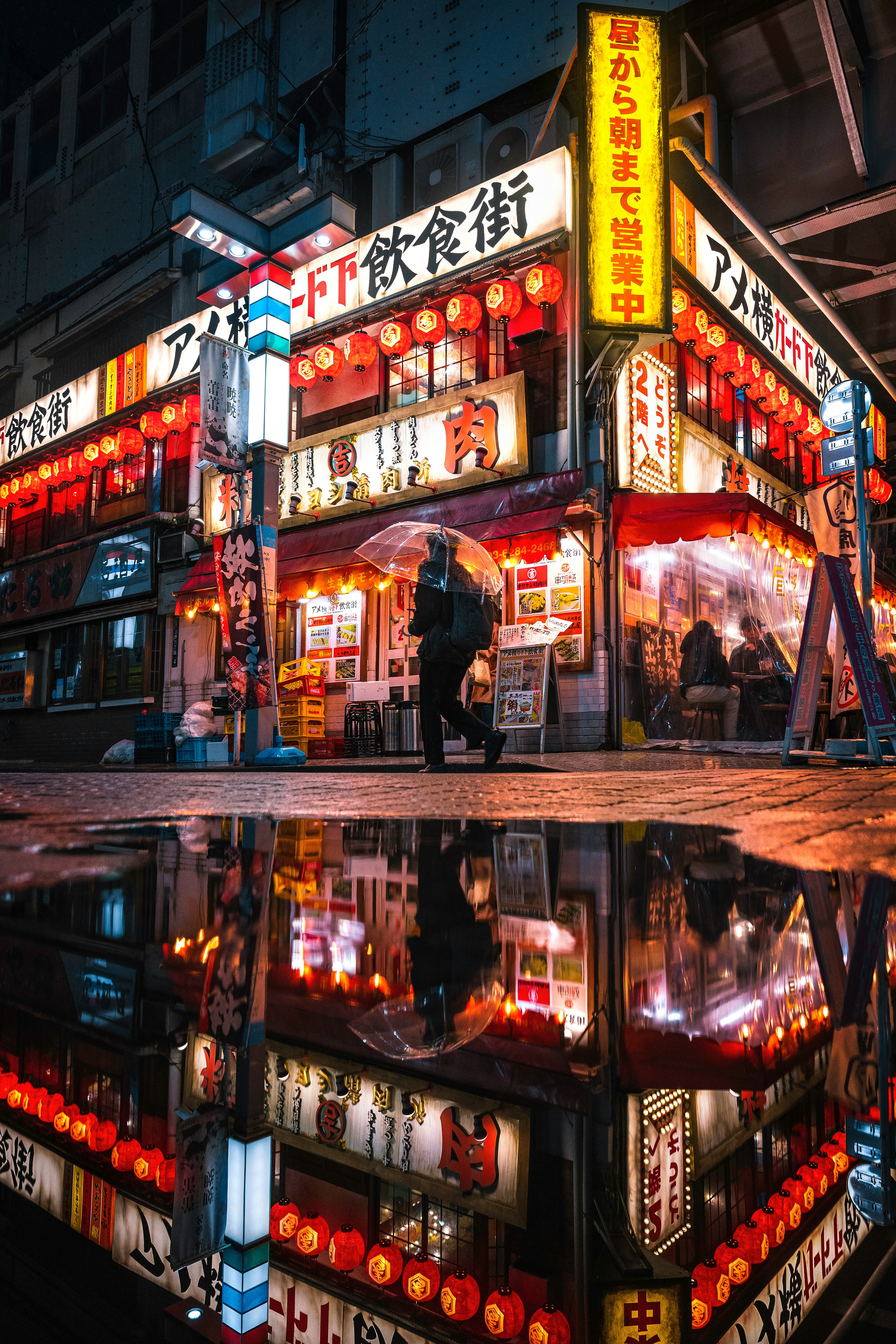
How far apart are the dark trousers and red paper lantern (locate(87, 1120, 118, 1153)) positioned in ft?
20.3

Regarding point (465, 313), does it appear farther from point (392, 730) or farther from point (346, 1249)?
point (346, 1249)

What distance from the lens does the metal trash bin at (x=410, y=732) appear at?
39.4 feet

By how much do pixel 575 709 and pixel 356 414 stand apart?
6351mm

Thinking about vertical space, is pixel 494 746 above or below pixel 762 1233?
above

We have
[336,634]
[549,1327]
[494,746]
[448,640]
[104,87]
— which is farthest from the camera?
[104,87]

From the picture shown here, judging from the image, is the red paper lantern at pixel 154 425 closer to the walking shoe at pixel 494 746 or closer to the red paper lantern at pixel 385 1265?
the walking shoe at pixel 494 746

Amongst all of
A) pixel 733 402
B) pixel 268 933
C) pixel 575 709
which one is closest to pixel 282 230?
pixel 575 709

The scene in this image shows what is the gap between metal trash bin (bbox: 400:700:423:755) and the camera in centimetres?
1200

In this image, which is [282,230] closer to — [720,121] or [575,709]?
[575,709]

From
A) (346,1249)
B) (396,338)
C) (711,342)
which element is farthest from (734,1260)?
(711,342)

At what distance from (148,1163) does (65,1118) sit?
90 millimetres

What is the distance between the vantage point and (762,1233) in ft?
1.90

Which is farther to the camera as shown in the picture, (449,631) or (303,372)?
(303,372)

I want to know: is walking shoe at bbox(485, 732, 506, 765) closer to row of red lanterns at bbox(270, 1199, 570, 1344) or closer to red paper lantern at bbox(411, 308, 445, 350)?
row of red lanterns at bbox(270, 1199, 570, 1344)
